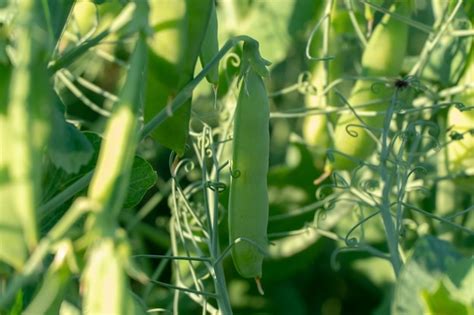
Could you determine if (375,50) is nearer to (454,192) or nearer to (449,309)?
(454,192)

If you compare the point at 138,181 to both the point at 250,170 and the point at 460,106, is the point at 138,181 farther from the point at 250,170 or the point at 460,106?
the point at 460,106

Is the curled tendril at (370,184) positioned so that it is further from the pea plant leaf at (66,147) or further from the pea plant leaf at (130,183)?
the pea plant leaf at (66,147)

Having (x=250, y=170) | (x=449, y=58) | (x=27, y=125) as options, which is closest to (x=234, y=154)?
(x=250, y=170)

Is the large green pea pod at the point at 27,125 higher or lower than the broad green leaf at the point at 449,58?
higher

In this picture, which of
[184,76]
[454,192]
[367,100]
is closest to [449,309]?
[184,76]

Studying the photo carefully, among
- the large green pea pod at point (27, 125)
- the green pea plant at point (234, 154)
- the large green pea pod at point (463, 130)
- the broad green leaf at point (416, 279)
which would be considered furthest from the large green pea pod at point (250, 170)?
the large green pea pod at point (463, 130)

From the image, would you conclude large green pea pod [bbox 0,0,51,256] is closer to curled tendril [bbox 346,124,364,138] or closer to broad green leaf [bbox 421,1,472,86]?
curled tendril [bbox 346,124,364,138]

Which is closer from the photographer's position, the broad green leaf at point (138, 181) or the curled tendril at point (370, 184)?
the broad green leaf at point (138, 181)
